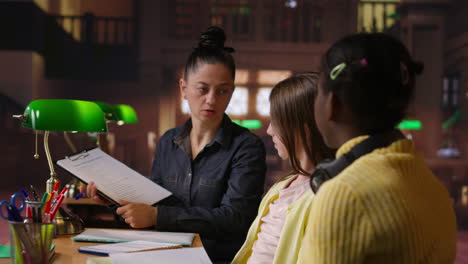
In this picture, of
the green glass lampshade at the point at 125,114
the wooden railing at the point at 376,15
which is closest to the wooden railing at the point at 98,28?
the green glass lampshade at the point at 125,114

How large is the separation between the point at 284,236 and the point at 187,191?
2.21 ft

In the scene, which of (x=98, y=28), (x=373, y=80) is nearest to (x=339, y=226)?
(x=373, y=80)

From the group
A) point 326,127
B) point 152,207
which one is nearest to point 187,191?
point 152,207

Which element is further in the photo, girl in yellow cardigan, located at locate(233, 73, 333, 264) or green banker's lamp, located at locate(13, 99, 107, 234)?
green banker's lamp, located at locate(13, 99, 107, 234)

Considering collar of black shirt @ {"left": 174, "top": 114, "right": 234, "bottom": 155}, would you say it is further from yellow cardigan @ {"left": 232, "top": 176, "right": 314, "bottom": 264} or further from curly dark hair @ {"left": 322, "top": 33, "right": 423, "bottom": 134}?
curly dark hair @ {"left": 322, "top": 33, "right": 423, "bottom": 134}

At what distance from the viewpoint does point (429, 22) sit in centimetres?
502

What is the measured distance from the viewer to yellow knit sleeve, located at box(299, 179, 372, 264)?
0.61 metres

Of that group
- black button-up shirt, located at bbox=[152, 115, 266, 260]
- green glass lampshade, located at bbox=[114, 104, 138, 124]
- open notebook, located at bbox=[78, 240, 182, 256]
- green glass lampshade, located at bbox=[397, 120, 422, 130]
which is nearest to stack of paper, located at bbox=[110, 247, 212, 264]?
open notebook, located at bbox=[78, 240, 182, 256]

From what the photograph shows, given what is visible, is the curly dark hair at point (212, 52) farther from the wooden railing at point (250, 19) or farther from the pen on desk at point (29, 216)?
the wooden railing at point (250, 19)

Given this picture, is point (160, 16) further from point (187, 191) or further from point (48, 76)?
point (187, 191)

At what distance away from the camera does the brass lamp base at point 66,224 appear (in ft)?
4.52

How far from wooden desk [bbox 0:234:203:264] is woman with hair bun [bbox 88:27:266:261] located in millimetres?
223

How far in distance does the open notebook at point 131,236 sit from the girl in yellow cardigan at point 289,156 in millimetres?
202

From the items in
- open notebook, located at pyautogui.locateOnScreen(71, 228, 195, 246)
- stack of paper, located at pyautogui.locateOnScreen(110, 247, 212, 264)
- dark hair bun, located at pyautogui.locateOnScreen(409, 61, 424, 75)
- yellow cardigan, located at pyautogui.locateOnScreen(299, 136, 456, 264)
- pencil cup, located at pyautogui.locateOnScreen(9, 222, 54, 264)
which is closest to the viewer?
yellow cardigan, located at pyautogui.locateOnScreen(299, 136, 456, 264)
